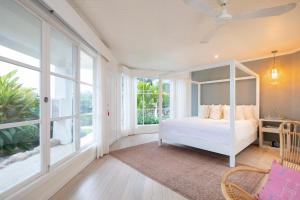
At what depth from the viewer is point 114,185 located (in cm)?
222

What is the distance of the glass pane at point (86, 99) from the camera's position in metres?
3.05

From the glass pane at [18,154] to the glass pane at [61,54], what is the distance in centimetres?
90

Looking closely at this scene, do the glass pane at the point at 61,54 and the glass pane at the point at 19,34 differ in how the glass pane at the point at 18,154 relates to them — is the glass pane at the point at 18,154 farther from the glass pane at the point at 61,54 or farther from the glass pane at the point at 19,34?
the glass pane at the point at 61,54

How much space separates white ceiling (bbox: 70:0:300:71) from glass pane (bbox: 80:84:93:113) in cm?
107

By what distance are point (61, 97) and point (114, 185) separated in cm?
150

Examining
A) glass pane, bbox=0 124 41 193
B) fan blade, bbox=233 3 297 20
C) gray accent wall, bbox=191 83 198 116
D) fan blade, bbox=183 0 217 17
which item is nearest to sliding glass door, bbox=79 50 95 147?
glass pane, bbox=0 124 41 193

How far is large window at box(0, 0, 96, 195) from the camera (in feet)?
5.15

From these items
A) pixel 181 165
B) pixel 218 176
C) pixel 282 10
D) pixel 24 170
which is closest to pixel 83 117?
pixel 24 170

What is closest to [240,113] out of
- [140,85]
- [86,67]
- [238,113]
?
[238,113]

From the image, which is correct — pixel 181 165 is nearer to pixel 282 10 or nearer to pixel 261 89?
pixel 282 10

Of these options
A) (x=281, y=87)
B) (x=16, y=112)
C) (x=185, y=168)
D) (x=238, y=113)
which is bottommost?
(x=185, y=168)

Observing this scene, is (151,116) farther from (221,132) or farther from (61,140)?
(61,140)

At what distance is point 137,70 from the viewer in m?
5.74

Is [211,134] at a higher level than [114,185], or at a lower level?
higher
